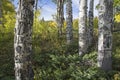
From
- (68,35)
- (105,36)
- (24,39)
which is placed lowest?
(68,35)

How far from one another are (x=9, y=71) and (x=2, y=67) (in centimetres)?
39

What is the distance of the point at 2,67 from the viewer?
40.8ft

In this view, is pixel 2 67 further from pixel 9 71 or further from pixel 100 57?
pixel 100 57

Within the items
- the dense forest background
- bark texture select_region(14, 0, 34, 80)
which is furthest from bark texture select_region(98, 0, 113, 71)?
bark texture select_region(14, 0, 34, 80)

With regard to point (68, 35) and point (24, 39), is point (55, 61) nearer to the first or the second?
point (68, 35)

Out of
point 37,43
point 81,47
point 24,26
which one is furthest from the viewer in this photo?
point 37,43

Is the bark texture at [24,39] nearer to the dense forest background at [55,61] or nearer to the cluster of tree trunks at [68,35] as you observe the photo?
the cluster of tree trunks at [68,35]

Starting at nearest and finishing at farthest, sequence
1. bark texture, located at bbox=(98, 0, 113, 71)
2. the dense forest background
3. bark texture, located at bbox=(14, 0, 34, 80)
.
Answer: bark texture, located at bbox=(14, 0, 34, 80)
the dense forest background
bark texture, located at bbox=(98, 0, 113, 71)

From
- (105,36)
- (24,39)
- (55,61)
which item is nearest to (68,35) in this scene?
(55,61)

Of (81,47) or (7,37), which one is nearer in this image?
(81,47)

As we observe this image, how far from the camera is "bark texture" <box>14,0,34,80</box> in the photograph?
6.28m

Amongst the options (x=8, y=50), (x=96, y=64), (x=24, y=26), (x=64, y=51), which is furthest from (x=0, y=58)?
(x=24, y=26)

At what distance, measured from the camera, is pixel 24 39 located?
20.7ft

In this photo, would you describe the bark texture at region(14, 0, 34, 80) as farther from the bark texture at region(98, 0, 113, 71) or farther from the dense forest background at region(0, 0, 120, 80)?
the bark texture at region(98, 0, 113, 71)
